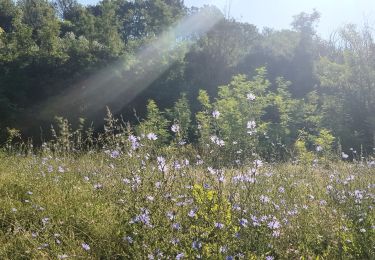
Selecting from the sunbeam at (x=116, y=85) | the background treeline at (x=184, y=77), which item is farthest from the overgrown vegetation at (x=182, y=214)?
the sunbeam at (x=116, y=85)

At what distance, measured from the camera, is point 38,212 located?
141 inches

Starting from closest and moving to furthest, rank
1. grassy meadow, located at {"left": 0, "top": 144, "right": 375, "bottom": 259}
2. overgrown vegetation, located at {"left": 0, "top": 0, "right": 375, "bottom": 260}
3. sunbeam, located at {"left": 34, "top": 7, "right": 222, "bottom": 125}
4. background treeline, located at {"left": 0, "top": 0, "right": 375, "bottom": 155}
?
grassy meadow, located at {"left": 0, "top": 144, "right": 375, "bottom": 259} < overgrown vegetation, located at {"left": 0, "top": 0, "right": 375, "bottom": 260} < background treeline, located at {"left": 0, "top": 0, "right": 375, "bottom": 155} < sunbeam, located at {"left": 34, "top": 7, "right": 222, "bottom": 125}

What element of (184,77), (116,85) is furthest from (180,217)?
(184,77)

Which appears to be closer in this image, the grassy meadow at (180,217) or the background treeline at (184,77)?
A: the grassy meadow at (180,217)

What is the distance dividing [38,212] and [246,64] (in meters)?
14.9

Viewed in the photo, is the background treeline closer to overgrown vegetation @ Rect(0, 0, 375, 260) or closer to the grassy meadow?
overgrown vegetation @ Rect(0, 0, 375, 260)

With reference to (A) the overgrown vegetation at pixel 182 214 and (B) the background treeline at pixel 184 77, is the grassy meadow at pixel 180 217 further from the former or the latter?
(B) the background treeline at pixel 184 77

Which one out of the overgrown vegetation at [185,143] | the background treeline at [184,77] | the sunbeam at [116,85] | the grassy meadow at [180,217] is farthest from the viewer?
the sunbeam at [116,85]

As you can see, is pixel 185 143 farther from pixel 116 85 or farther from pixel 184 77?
pixel 184 77

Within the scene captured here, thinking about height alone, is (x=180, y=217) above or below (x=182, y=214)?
below

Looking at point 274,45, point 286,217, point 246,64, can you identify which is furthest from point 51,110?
point 286,217

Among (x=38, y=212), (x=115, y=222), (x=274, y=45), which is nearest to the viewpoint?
(x=115, y=222)

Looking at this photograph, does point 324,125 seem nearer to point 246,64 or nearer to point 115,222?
point 246,64

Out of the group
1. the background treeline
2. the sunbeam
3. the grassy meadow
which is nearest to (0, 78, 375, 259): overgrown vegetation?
the grassy meadow
